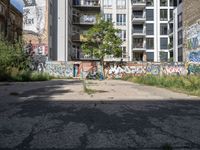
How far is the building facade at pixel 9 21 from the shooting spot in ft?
144

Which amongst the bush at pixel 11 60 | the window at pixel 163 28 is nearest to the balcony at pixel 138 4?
the window at pixel 163 28

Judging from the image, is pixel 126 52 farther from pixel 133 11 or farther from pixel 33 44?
pixel 33 44

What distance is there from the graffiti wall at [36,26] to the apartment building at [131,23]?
16.0 feet

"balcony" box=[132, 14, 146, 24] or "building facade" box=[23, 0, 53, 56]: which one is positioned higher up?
"balcony" box=[132, 14, 146, 24]

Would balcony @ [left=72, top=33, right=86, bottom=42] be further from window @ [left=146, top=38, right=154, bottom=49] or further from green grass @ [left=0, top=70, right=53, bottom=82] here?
green grass @ [left=0, top=70, right=53, bottom=82]

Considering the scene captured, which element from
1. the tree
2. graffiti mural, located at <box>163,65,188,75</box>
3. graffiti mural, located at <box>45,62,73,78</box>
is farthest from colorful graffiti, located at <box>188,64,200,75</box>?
graffiti mural, located at <box>45,62,73,78</box>

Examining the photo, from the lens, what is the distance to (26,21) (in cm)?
4472

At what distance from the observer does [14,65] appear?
3441 cm

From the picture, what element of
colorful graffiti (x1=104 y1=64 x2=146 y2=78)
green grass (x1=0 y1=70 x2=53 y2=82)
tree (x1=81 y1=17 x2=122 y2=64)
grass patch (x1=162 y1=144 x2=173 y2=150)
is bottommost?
grass patch (x1=162 y1=144 x2=173 y2=150)

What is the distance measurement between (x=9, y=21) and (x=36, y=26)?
20.5 feet

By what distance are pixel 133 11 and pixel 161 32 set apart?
26.1 ft

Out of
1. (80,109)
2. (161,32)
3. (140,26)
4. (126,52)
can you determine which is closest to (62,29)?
(126,52)

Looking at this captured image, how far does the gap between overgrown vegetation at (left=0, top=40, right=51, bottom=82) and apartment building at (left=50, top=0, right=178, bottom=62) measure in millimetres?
12829

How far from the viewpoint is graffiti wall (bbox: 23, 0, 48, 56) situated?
4325cm
